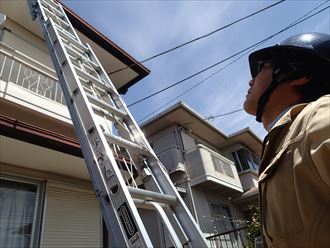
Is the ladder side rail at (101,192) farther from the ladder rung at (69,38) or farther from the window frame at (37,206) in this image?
the window frame at (37,206)

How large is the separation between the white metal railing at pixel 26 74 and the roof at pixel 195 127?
5.51 m

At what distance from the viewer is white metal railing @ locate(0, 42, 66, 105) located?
15.5ft

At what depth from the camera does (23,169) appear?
4.41 metres

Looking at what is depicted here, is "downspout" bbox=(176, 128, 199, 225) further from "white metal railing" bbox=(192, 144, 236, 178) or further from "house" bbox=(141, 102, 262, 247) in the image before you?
"white metal railing" bbox=(192, 144, 236, 178)

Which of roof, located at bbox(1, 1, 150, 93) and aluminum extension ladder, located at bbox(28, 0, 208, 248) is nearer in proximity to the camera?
aluminum extension ladder, located at bbox(28, 0, 208, 248)

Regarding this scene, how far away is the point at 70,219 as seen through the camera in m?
4.83

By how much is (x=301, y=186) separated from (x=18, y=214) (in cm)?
455

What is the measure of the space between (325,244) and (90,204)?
5310mm

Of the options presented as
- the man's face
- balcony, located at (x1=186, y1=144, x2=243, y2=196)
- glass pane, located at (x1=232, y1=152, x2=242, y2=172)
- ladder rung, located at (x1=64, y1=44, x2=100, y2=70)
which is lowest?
the man's face

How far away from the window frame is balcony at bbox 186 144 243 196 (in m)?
6.12

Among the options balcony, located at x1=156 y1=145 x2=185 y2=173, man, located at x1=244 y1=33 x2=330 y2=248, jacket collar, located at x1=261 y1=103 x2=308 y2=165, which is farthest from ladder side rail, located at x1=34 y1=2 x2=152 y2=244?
balcony, located at x1=156 y1=145 x2=185 y2=173

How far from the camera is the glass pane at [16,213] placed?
383 centimetres

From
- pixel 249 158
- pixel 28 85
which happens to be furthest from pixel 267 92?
pixel 249 158

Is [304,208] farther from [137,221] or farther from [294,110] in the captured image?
[137,221]
